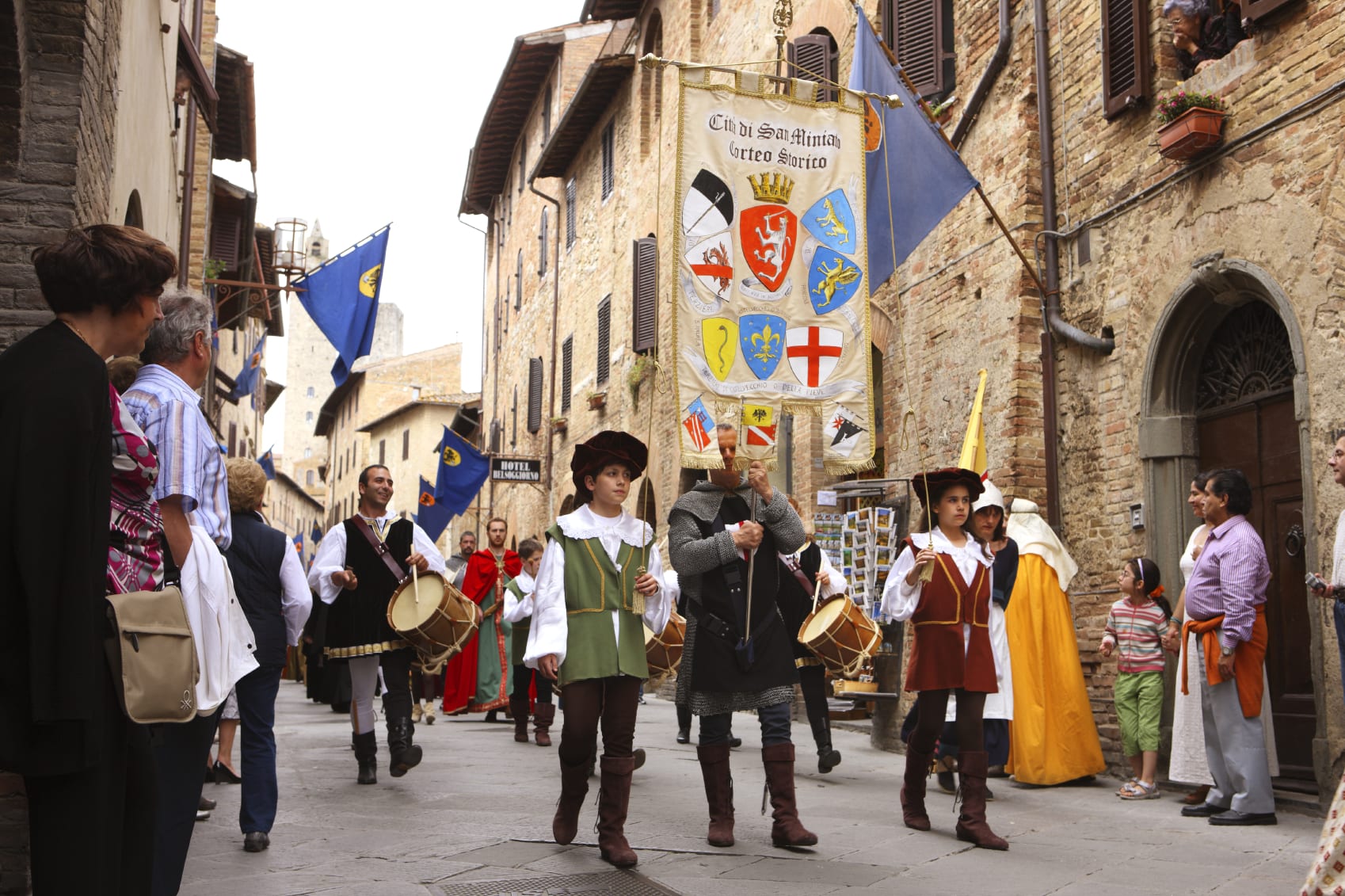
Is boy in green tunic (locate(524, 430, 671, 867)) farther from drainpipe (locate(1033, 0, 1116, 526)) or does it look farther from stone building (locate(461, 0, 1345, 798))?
drainpipe (locate(1033, 0, 1116, 526))

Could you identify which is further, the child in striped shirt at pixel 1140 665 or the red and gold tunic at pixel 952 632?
the child in striped shirt at pixel 1140 665

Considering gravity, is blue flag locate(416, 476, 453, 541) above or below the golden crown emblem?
below

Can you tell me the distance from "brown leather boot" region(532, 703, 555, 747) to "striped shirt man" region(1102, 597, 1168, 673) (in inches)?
179

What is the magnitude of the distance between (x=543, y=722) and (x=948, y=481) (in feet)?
17.2

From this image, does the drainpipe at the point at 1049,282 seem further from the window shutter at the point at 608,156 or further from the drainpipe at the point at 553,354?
the drainpipe at the point at 553,354

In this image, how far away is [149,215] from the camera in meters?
11.1

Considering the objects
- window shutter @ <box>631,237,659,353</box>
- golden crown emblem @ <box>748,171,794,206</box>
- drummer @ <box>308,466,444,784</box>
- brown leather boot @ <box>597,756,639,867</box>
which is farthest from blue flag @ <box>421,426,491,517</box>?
brown leather boot @ <box>597,756,639,867</box>

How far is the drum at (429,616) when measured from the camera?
8016 millimetres

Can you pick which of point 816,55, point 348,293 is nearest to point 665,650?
point 348,293

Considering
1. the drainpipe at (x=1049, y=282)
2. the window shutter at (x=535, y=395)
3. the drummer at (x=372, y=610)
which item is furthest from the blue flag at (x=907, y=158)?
the window shutter at (x=535, y=395)

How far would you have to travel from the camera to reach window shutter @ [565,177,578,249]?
2761cm

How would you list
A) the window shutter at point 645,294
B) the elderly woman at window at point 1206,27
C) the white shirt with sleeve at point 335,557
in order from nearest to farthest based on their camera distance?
1. the white shirt with sleeve at point 335,557
2. the elderly woman at window at point 1206,27
3. the window shutter at point 645,294

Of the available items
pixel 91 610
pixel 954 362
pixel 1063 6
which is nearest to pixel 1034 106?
pixel 1063 6

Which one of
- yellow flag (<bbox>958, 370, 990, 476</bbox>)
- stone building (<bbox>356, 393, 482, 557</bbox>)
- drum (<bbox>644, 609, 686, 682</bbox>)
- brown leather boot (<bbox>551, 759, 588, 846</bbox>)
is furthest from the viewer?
stone building (<bbox>356, 393, 482, 557</bbox>)
